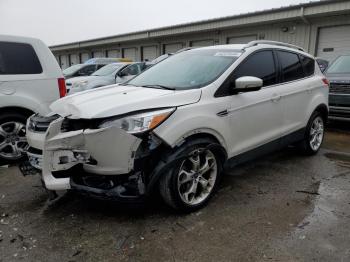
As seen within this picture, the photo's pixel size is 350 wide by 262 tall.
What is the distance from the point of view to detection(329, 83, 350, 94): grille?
703 cm

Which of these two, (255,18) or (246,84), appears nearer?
(246,84)

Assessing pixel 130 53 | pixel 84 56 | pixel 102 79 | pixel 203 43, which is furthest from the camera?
pixel 84 56

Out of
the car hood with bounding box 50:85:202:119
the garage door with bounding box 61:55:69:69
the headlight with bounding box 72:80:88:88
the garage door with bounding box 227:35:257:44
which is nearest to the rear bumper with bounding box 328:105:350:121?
the car hood with bounding box 50:85:202:119

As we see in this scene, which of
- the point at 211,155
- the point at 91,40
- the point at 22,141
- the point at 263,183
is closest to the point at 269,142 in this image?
the point at 263,183

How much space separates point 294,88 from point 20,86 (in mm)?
3986

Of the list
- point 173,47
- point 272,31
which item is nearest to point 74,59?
point 173,47

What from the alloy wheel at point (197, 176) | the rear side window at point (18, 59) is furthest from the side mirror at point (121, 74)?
the alloy wheel at point (197, 176)

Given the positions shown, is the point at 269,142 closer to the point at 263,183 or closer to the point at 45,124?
the point at 263,183

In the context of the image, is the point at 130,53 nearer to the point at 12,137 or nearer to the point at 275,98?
the point at 12,137

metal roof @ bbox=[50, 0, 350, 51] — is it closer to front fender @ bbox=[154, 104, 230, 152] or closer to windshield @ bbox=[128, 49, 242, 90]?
windshield @ bbox=[128, 49, 242, 90]

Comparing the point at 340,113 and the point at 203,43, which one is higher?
the point at 203,43

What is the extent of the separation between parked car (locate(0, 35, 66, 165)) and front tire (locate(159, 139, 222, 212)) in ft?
8.94

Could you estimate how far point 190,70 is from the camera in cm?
385

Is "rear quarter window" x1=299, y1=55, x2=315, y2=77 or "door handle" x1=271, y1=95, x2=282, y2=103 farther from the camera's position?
"rear quarter window" x1=299, y1=55, x2=315, y2=77
